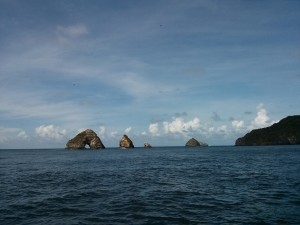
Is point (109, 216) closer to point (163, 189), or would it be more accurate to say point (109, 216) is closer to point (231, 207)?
point (231, 207)

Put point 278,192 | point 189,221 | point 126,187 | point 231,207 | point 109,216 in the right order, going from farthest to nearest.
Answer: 1. point 126,187
2. point 278,192
3. point 231,207
4. point 109,216
5. point 189,221

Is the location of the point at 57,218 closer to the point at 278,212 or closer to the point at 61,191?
the point at 61,191

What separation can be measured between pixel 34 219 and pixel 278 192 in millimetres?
25223

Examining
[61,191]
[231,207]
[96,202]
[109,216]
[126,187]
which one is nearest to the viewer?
[109,216]

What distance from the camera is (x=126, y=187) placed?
132 ft

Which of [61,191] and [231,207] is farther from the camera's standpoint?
[61,191]

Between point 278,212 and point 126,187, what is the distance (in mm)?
19644

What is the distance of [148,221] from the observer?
23438mm

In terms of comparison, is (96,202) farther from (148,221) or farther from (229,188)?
(229,188)

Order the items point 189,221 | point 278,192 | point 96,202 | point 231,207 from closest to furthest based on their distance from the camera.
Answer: point 189,221 < point 231,207 < point 96,202 < point 278,192

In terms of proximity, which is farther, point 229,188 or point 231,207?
point 229,188

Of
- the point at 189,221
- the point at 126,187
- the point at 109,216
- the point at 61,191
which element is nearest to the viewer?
the point at 189,221

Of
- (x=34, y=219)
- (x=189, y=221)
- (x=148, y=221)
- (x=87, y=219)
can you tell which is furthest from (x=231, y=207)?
(x=34, y=219)

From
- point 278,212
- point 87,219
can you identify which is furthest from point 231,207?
point 87,219
